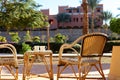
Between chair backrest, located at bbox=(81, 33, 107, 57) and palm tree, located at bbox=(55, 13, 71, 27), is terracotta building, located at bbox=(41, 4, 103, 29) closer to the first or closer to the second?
palm tree, located at bbox=(55, 13, 71, 27)

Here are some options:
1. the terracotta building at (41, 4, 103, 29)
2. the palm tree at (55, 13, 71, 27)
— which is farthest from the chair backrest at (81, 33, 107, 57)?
the palm tree at (55, 13, 71, 27)

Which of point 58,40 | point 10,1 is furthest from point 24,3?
point 58,40

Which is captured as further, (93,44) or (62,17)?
(62,17)

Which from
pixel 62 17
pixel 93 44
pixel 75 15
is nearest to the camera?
pixel 93 44

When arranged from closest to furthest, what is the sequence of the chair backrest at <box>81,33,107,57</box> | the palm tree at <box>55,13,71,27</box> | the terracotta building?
1. the chair backrest at <box>81,33,107,57</box>
2. the terracotta building
3. the palm tree at <box>55,13,71,27</box>

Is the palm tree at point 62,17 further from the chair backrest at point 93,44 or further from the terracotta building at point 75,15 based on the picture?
the chair backrest at point 93,44

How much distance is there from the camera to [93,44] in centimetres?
452

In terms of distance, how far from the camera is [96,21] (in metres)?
47.0

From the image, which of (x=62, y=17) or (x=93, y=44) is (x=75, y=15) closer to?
(x=62, y=17)

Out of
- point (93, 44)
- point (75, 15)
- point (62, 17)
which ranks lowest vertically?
point (62, 17)

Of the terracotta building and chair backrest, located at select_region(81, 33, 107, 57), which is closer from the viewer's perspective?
chair backrest, located at select_region(81, 33, 107, 57)

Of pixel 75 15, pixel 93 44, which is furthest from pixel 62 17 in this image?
pixel 93 44

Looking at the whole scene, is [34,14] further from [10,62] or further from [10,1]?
[10,62]

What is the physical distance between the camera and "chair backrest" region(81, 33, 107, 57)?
4.40 metres
